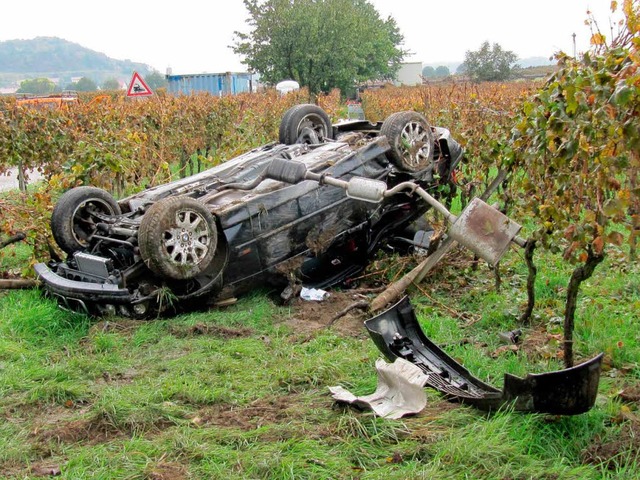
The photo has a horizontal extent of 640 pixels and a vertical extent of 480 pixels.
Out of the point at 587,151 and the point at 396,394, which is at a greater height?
the point at 587,151

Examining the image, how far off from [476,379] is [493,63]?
47.6 metres

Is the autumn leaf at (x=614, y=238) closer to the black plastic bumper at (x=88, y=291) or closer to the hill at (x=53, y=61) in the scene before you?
the black plastic bumper at (x=88, y=291)

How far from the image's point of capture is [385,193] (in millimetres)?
5250

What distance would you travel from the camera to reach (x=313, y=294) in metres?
7.19

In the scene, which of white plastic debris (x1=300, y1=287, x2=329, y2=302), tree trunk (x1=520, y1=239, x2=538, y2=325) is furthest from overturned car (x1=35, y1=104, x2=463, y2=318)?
tree trunk (x1=520, y1=239, x2=538, y2=325)

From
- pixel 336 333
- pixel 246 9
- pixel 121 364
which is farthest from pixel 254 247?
pixel 246 9

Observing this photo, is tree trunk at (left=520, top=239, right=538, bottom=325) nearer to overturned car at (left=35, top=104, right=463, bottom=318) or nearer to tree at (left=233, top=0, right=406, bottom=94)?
overturned car at (left=35, top=104, right=463, bottom=318)

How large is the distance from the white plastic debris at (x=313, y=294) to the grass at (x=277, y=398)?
0.38 metres

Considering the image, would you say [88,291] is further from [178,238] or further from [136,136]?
[136,136]

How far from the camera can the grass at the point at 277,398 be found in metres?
3.76

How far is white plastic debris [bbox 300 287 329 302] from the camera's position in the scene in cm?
714

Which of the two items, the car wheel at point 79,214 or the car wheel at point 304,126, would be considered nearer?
the car wheel at point 79,214

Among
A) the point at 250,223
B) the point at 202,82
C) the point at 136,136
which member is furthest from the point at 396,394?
the point at 202,82

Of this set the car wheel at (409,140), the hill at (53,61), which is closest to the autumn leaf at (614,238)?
the car wheel at (409,140)
